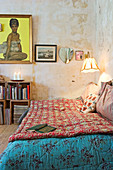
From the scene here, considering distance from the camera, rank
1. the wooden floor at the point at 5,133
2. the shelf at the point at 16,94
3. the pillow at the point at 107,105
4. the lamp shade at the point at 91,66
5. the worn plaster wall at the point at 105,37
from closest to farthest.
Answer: the pillow at the point at 107,105, the wooden floor at the point at 5,133, the worn plaster wall at the point at 105,37, the lamp shade at the point at 91,66, the shelf at the point at 16,94

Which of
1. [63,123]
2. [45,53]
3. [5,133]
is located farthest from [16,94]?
[63,123]

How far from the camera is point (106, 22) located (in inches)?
118

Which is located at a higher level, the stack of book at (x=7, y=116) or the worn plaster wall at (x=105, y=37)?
the worn plaster wall at (x=105, y=37)

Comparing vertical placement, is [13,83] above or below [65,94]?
above

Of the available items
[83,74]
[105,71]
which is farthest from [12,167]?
[83,74]

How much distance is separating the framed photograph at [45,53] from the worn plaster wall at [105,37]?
3.12 feet

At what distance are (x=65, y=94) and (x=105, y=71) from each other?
1.09m

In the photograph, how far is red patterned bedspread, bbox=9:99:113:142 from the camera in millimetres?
1495

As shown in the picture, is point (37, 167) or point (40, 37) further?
point (40, 37)

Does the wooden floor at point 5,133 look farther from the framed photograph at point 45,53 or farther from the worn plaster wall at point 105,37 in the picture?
the worn plaster wall at point 105,37

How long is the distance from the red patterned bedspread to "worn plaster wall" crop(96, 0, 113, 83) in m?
0.77

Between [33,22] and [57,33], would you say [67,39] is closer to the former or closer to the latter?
[57,33]

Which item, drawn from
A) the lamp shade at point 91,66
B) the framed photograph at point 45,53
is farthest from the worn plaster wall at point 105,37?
the framed photograph at point 45,53

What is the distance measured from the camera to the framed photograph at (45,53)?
12.3 ft
